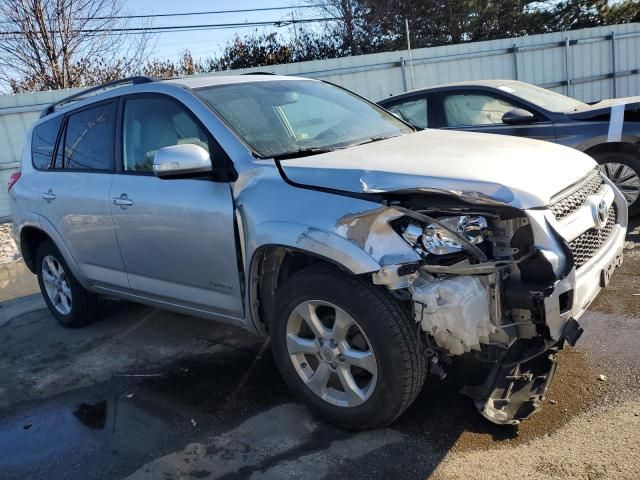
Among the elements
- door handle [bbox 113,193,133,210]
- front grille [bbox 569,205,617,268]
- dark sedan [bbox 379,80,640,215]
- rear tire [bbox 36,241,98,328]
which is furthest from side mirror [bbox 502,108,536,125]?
rear tire [bbox 36,241,98,328]

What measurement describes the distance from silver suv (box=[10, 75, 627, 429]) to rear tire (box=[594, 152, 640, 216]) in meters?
2.76

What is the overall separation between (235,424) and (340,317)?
956 mm

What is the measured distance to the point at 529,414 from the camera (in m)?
2.85

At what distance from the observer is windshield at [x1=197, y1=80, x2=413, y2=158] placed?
11.5 ft

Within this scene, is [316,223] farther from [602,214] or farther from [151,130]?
[151,130]

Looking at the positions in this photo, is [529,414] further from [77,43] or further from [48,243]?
[77,43]

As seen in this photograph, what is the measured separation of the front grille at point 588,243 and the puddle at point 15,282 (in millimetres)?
6100

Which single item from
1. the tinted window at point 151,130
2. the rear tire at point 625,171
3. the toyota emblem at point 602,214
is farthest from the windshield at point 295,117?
the rear tire at point 625,171

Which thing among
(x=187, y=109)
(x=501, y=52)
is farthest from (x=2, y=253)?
(x=501, y=52)

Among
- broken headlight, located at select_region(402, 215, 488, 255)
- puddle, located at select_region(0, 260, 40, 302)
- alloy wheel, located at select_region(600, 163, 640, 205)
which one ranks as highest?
broken headlight, located at select_region(402, 215, 488, 255)

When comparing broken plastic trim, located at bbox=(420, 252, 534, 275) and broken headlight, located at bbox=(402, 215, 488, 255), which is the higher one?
broken headlight, located at bbox=(402, 215, 488, 255)

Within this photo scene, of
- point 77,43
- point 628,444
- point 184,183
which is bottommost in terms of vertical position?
point 628,444

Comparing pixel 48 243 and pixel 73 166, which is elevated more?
pixel 73 166

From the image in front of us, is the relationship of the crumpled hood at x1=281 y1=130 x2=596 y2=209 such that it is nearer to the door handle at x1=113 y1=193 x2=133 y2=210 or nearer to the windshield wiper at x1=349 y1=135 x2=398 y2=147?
the windshield wiper at x1=349 y1=135 x2=398 y2=147
